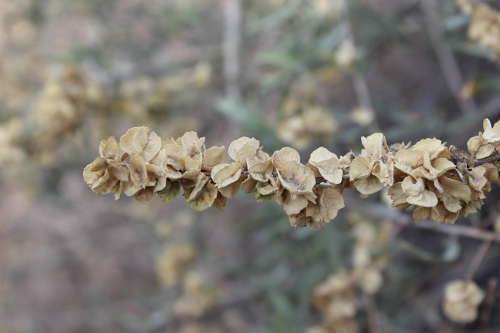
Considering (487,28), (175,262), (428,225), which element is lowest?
(428,225)

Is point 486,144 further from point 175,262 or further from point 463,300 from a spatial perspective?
point 175,262

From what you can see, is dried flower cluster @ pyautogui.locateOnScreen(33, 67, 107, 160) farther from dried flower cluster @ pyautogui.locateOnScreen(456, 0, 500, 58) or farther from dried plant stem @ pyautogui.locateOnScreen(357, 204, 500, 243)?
dried flower cluster @ pyautogui.locateOnScreen(456, 0, 500, 58)

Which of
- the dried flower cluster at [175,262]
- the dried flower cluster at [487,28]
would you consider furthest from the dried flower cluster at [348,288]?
the dried flower cluster at [175,262]

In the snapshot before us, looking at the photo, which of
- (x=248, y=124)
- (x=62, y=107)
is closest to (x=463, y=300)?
(x=248, y=124)

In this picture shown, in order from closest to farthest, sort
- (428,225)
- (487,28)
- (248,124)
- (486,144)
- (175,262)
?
1. (486,144)
2. (487,28)
3. (428,225)
4. (248,124)
5. (175,262)

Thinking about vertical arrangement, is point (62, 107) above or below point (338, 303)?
above

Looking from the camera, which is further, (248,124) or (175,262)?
(175,262)

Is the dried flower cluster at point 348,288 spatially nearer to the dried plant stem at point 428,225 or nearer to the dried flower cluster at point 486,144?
the dried plant stem at point 428,225

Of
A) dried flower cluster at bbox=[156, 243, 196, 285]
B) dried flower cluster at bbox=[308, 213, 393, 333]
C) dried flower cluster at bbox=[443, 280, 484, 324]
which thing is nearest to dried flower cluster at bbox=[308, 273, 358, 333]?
dried flower cluster at bbox=[308, 213, 393, 333]
